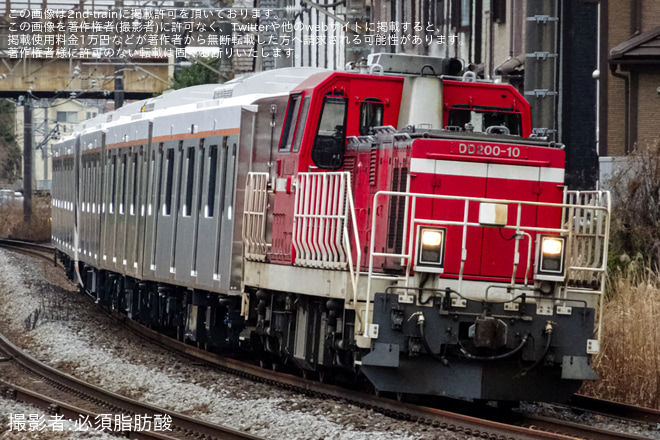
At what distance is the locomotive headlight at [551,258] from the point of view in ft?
37.2

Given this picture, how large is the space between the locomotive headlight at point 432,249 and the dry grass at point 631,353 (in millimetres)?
3175

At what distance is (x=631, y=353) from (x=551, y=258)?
2377 mm

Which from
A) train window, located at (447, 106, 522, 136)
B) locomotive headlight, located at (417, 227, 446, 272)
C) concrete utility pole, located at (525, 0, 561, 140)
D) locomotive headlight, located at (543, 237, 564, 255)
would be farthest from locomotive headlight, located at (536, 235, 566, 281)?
concrete utility pole, located at (525, 0, 561, 140)

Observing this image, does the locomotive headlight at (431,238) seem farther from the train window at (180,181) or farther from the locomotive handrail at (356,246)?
the train window at (180,181)

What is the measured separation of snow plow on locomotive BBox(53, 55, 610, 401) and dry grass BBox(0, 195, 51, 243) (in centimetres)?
3560

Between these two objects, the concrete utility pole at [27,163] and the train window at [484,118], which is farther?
the concrete utility pole at [27,163]

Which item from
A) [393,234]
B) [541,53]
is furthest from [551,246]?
[541,53]

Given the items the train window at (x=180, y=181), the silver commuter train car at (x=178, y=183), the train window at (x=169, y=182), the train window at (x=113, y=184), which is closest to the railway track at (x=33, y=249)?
the silver commuter train car at (x=178, y=183)

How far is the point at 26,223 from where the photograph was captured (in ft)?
170

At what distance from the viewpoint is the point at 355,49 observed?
24938mm

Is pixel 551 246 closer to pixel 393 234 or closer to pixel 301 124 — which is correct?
pixel 393 234

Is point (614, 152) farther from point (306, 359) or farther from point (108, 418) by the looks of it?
point (108, 418)

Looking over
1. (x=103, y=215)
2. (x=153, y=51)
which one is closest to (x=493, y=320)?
(x=103, y=215)

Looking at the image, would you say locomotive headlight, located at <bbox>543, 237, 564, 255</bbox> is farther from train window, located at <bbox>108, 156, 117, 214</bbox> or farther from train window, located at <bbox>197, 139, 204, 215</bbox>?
train window, located at <bbox>108, 156, 117, 214</bbox>
